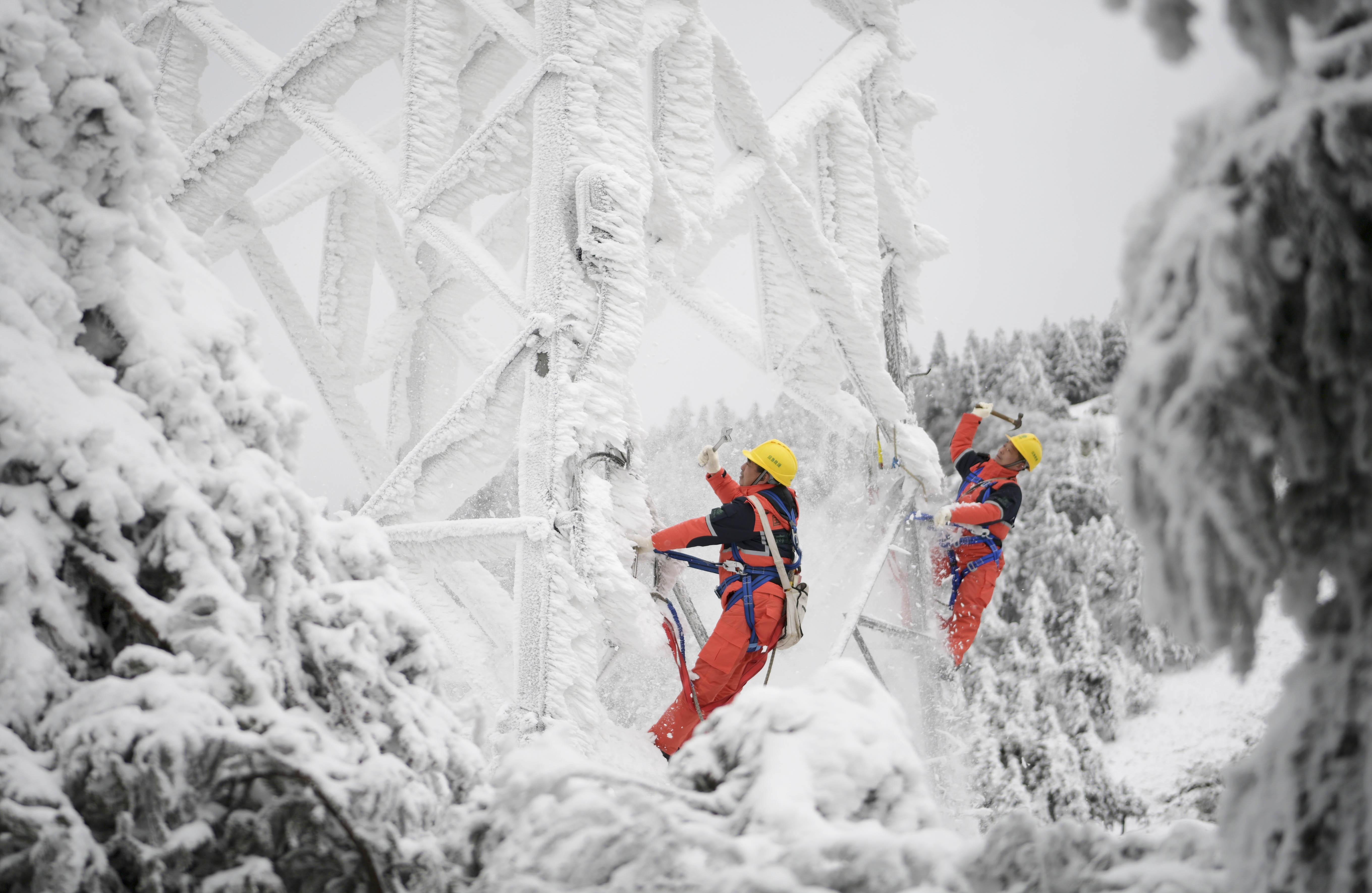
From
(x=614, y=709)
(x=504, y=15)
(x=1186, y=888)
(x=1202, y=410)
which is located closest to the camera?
(x=1202, y=410)

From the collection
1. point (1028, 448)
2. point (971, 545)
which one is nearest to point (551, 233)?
point (1028, 448)

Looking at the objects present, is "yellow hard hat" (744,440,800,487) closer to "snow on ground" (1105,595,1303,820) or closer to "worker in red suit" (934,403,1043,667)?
"worker in red suit" (934,403,1043,667)

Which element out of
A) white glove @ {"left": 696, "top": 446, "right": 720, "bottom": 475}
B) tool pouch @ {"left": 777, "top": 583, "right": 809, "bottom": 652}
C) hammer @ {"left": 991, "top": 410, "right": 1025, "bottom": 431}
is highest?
hammer @ {"left": 991, "top": 410, "right": 1025, "bottom": 431}

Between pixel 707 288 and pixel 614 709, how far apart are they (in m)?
3.64

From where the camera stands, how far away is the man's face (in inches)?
282

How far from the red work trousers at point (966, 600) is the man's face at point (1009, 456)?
1038 mm

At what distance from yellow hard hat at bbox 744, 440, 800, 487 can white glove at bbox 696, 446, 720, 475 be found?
0.24 m

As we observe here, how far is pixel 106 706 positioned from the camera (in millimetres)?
1559

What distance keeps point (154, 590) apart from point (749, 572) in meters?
3.50

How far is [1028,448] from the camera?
7035mm

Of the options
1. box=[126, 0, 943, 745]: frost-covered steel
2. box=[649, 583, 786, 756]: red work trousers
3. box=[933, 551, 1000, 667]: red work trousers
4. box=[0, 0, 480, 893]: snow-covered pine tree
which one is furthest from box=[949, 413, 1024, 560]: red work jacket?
box=[0, 0, 480, 893]: snow-covered pine tree

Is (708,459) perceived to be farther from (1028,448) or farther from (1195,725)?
(1195,725)

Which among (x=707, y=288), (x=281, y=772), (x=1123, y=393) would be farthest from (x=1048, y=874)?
(x=707, y=288)

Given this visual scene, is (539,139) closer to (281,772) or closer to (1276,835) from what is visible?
(281,772)
